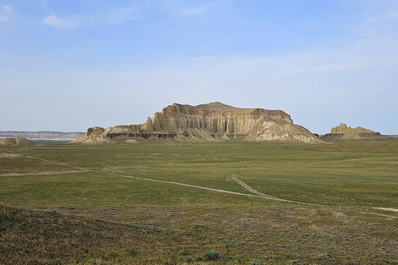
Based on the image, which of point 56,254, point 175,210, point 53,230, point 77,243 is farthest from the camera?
point 175,210

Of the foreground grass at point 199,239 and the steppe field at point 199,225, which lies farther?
the steppe field at point 199,225

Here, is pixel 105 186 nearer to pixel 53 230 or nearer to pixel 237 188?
pixel 237 188

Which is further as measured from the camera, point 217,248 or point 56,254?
point 217,248

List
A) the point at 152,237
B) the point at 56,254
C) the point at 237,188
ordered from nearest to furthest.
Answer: the point at 56,254 < the point at 152,237 < the point at 237,188

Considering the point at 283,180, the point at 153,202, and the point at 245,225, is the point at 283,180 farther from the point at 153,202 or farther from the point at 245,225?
the point at 245,225

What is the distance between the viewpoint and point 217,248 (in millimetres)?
17688

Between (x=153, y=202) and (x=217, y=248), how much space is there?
19223mm

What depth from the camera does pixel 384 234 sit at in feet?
71.2

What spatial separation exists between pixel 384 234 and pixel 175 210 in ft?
54.8

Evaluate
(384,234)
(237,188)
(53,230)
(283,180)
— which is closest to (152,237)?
(53,230)

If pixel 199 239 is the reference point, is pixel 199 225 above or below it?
below

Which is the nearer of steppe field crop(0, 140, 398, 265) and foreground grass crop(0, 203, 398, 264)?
foreground grass crop(0, 203, 398, 264)

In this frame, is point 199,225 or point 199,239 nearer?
point 199,239

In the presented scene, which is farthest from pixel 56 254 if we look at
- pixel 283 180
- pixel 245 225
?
pixel 283 180
